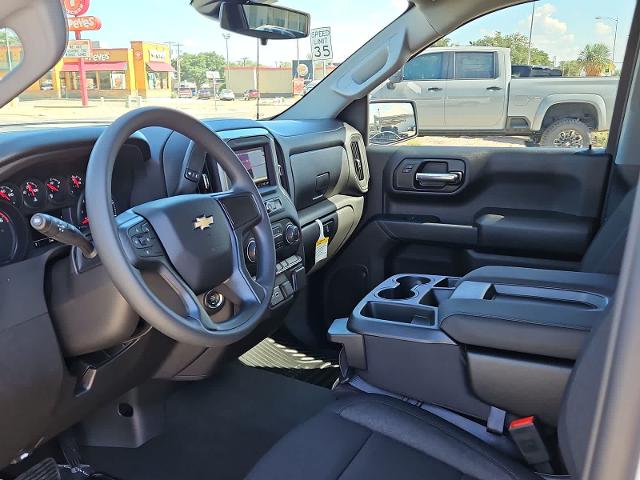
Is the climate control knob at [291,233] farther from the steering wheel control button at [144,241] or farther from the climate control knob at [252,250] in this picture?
the steering wheel control button at [144,241]

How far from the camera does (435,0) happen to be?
2.40m

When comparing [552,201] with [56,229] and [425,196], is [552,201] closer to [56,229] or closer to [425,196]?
[425,196]

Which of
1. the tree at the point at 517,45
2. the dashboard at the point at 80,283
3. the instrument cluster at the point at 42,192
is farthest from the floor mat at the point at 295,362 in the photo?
the tree at the point at 517,45

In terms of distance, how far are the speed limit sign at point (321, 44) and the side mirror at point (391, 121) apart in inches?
13.6

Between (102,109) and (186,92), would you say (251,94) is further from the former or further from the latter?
(102,109)

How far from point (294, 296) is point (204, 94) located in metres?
0.89

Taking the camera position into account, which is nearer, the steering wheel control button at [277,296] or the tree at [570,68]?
the steering wheel control button at [277,296]

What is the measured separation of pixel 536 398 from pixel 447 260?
1289mm

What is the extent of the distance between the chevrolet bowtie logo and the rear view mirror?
1052mm

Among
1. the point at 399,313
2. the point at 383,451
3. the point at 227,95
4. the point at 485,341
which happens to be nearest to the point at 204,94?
the point at 227,95

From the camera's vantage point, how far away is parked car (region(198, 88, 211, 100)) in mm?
2336

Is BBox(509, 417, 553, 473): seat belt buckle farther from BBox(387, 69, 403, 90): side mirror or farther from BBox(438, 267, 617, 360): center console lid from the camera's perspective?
BBox(387, 69, 403, 90): side mirror

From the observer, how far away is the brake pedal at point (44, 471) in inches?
69.5

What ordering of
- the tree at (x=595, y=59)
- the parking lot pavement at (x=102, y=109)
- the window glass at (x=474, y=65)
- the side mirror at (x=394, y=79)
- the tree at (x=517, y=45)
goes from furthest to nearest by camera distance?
the window glass at (x=474, y=65) → the tree at (x=517, y=45) → the tree at (x=595, y=59) → the side mirror at (x=394, y=79) → the parking lot pavement at (x=102, y=109)
